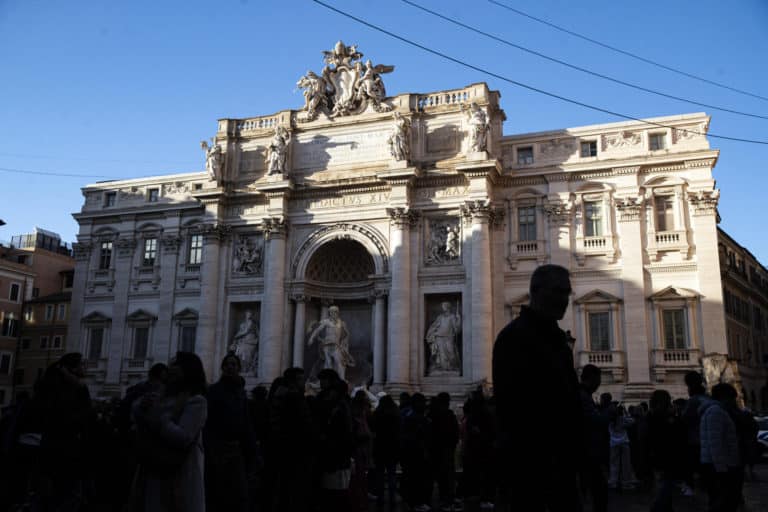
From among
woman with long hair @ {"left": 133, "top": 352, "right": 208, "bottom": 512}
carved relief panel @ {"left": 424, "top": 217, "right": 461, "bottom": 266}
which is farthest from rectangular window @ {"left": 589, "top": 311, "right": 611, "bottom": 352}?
woman with long hair @ {"left": 133, "top": 352, "right": 208, "bottom": 512}

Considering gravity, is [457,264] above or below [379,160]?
below

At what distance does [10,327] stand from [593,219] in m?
38.0

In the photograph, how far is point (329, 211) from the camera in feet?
102

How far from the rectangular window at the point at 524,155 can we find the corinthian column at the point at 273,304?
11.0m

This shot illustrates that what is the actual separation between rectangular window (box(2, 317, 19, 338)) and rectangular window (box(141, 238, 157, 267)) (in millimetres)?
16320

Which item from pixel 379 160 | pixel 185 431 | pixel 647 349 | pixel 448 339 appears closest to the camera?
pixel 185 431

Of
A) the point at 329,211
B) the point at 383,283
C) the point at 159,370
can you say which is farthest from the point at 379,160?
the point at 159,370

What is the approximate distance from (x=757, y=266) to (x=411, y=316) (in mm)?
31468

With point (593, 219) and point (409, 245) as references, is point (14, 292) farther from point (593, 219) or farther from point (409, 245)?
point (593, 219)

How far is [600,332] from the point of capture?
27406mm

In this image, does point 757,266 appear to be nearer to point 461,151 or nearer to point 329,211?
point 461,151

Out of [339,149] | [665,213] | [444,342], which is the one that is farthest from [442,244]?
[665,213]

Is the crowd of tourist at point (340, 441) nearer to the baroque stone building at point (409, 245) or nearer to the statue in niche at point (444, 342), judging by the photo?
the statue in niche at point (444, 342)

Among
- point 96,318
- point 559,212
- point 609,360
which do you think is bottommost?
point 609,360
